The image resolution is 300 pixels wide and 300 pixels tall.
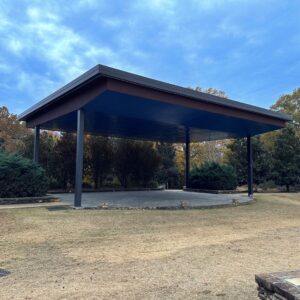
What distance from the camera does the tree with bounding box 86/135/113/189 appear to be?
1973 centimetres

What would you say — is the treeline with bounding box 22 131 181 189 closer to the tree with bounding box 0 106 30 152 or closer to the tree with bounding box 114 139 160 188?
the tree with bounding box 114 139 160 188

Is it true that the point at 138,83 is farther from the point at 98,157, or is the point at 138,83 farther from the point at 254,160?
the point at 254,160

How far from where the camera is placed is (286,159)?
22750mm

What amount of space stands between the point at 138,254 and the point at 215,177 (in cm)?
1410

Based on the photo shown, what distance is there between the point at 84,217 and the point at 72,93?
14.6 feet

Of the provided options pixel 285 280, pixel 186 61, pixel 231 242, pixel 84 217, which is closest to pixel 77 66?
pixel 186 61

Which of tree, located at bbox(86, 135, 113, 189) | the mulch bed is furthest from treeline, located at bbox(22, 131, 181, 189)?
the mulch bed

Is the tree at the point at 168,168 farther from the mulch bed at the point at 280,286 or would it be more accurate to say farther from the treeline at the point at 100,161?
the mulch bed at the point at 280,286

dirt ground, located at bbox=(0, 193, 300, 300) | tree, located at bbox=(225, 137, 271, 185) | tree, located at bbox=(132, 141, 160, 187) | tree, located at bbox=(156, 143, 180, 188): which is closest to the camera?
dirt ground, located at bbox=(0, 193, 300, 300)

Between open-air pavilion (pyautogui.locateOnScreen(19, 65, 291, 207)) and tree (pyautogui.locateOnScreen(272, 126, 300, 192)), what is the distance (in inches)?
244

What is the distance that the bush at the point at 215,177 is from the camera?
1889 cm

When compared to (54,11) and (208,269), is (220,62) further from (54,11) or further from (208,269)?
(208,269)

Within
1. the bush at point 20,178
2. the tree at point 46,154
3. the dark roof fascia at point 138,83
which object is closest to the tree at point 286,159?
the dark roof fascia at point 138,83

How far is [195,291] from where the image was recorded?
3764 millimetres
